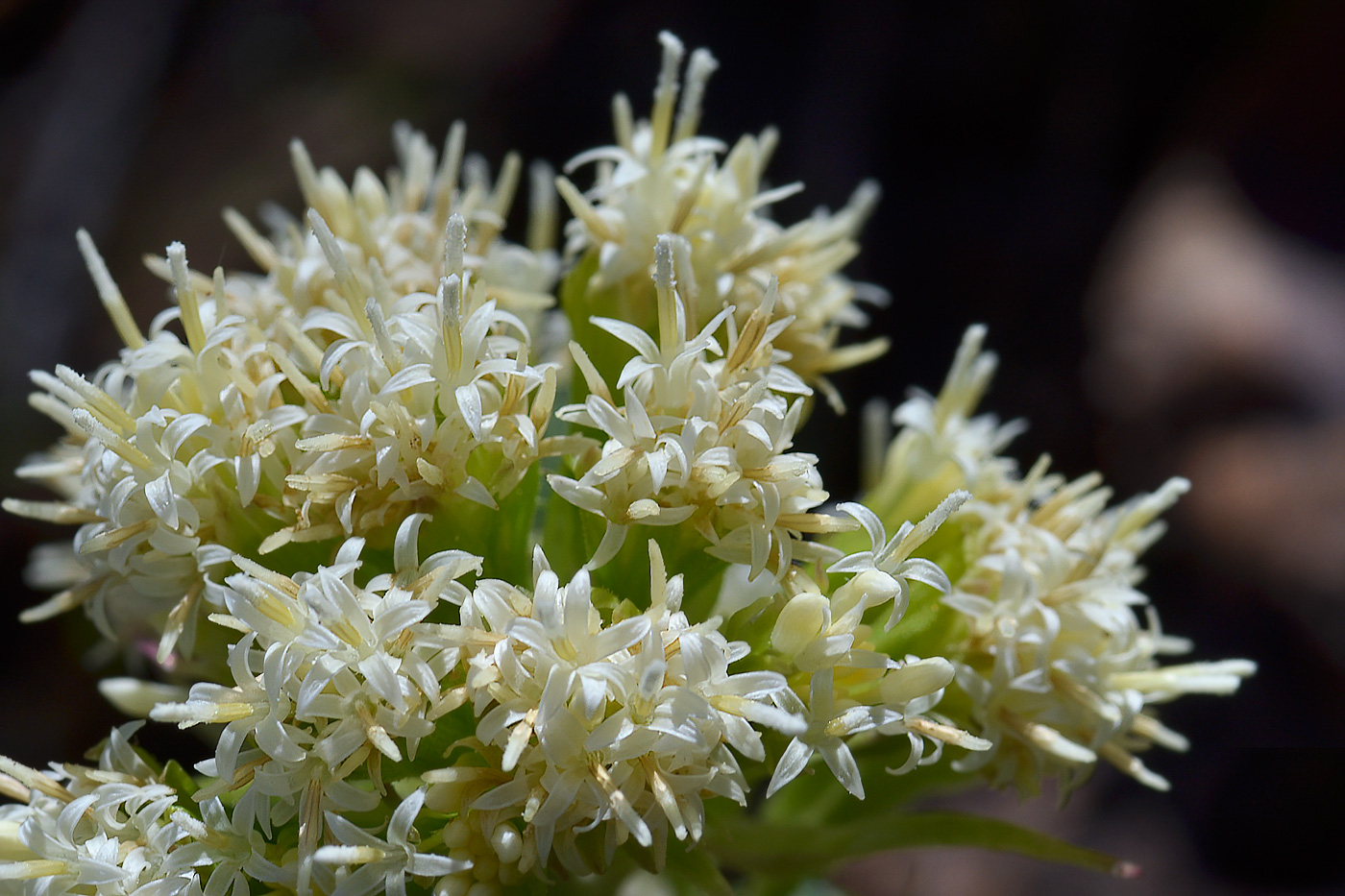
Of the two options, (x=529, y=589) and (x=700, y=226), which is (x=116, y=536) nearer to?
(x=529, y=589)

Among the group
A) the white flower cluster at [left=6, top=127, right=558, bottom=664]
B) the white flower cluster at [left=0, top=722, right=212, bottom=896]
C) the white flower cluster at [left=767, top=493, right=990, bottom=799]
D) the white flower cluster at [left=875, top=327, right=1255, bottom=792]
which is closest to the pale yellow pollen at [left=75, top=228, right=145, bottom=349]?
the white flower cluster at [left=6, top=127, right=558, bottom=664]

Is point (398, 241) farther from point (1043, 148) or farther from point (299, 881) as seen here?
point (1043, 148)

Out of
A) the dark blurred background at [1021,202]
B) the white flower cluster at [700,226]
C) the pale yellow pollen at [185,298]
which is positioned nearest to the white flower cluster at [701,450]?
the white flower cluster at [700,226]

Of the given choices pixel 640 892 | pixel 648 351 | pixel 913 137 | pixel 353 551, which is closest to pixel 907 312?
pixel 913 137

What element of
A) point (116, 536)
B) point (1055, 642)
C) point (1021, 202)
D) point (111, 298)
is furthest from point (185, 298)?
point (1021, 202)

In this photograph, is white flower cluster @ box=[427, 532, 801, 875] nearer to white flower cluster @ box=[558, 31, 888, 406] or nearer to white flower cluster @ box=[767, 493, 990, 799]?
white flower cluster @ box=[767, 493, 990, 799]

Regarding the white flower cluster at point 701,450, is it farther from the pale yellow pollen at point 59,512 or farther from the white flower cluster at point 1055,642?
the pale yellow pollen at point 59,512

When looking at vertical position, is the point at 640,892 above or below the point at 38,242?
below
